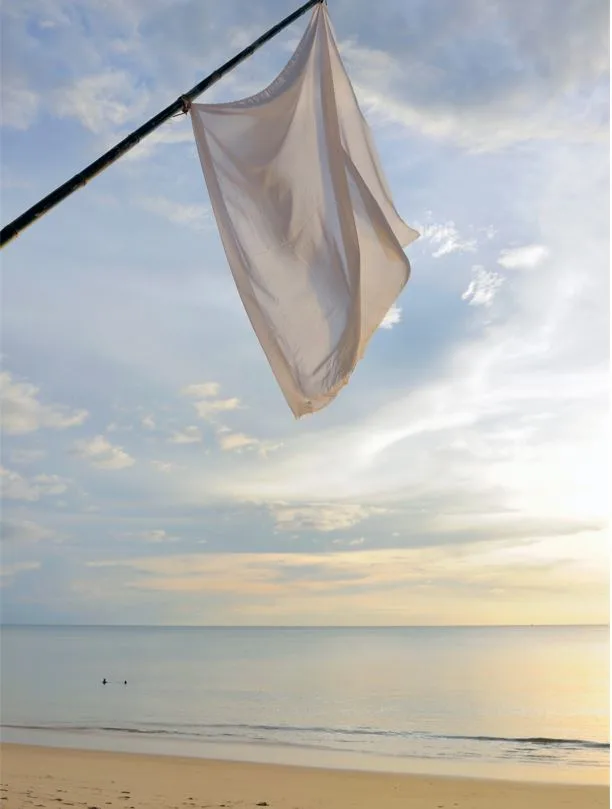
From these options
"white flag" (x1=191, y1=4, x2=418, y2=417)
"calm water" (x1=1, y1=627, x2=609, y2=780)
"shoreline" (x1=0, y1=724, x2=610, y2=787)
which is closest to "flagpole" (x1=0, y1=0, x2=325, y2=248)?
"white flag" (x1=191, y1=4, x2=418, y2=417)

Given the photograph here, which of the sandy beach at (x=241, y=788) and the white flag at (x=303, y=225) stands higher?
the white flag at (x=303, y=225)

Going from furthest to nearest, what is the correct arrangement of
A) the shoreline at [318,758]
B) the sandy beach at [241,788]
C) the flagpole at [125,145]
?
1. the shoreline at [318,758]
2. the sandy beach at [241,788]
3. the flagpole at [125,145]

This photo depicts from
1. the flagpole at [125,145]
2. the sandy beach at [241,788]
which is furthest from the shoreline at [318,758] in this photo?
the flagpole at [125,145]

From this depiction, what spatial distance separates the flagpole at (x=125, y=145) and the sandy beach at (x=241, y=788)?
1037 cm

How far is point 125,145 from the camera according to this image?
4188mm

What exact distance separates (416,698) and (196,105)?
32672mm

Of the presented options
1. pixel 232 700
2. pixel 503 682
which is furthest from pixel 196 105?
pixel 503 682

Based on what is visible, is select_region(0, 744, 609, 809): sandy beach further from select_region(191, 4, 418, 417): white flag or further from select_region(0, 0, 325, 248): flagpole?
select_region(0, 0, 325, 248): flagpole

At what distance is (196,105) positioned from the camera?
4762mm

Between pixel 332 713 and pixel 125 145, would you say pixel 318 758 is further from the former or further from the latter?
pixel 125 145

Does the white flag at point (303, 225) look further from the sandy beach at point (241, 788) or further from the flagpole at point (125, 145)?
the sandy beach at point (241, 788)

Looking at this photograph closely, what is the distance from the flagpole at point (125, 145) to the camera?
3.62 metres

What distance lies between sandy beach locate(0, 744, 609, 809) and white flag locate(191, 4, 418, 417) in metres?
9.76

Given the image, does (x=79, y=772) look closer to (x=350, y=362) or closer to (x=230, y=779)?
(x=230, y=779)
